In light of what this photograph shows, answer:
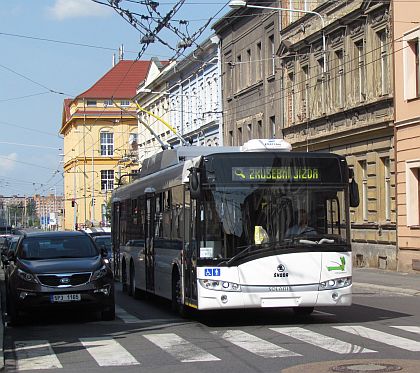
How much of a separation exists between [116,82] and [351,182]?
97.1 metres

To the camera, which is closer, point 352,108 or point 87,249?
point 87,249

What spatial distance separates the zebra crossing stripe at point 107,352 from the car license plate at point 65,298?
204 cm

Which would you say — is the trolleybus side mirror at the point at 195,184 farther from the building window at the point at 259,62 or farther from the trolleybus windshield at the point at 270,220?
the building window at the point at 259,62

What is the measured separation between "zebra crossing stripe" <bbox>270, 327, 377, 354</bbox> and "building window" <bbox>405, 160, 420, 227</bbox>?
647 inches

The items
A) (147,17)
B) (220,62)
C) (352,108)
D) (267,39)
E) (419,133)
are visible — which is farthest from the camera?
(220,62)

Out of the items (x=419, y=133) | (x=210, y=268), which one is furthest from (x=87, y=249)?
(x=419, y=133)

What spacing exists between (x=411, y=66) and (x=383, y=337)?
1821 centimetres

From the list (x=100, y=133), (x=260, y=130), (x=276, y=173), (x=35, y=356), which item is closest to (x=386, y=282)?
(x=276, y=173)

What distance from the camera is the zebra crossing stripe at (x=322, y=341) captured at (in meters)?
12.0

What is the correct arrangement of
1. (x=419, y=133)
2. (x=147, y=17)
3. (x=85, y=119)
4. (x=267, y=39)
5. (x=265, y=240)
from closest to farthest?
(x=265, y=240) < (x=147, y=17) < (x=419, y=133) < (x=267, y=39) < (x=85, y=119)

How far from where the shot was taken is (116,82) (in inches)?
4358

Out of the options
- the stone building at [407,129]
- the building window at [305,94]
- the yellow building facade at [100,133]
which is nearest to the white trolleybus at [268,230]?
the stone building at [407,129]

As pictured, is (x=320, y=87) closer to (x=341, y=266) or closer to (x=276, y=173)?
(x=276, y=173)

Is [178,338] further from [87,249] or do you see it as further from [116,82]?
[116,82]
